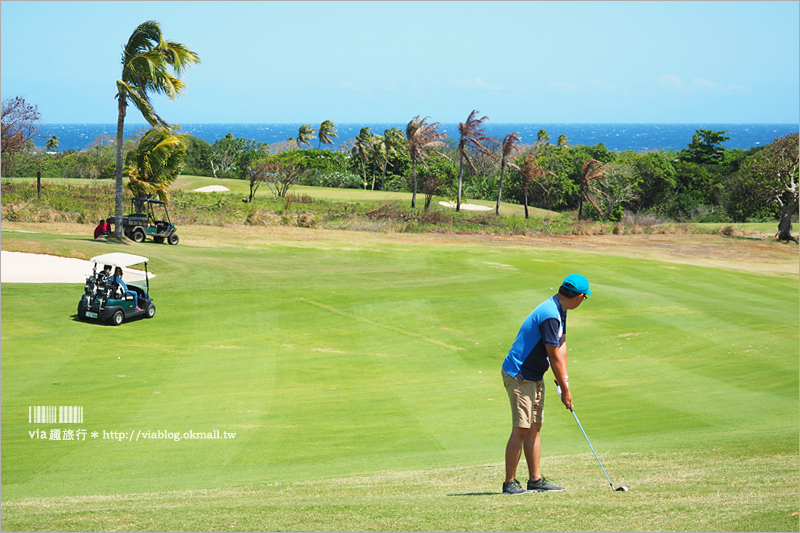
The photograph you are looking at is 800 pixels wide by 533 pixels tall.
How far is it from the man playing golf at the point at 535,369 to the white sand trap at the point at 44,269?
15.1 metres

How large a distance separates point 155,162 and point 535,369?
24848 mm

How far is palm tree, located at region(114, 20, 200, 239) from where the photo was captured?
78.9 feet

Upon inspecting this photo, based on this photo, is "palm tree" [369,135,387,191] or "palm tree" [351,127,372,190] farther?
"palm tree" [351,127,372,190]

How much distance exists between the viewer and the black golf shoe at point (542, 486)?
6316 millimetres

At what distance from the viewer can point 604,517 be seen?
5305mm

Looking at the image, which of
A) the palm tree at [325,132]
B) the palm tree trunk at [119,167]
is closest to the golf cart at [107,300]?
the palm tree trunk at [119,167]

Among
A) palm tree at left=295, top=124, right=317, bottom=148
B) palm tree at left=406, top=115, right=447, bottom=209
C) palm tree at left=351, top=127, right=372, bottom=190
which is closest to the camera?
palm tree at left=406, top=115, right=447, bottom=209

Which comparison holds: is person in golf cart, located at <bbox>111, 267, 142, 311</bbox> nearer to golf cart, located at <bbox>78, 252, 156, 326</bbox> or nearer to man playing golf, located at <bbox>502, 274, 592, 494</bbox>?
golf cart, located at <bbox>78, 252, 156, 326</bbox>

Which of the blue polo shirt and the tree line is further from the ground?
the tree line

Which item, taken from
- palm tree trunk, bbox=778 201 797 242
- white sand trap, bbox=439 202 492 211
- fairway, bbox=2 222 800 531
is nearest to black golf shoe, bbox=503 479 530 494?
fairway, bbox=2 222 800 531

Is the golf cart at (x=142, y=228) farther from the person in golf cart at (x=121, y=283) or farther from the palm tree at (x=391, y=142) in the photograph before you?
the palm tree at (x=391, y=142)

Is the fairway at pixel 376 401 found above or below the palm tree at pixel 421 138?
below

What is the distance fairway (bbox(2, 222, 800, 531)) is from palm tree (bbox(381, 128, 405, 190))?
5247cm

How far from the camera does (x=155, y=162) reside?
27.7 m
